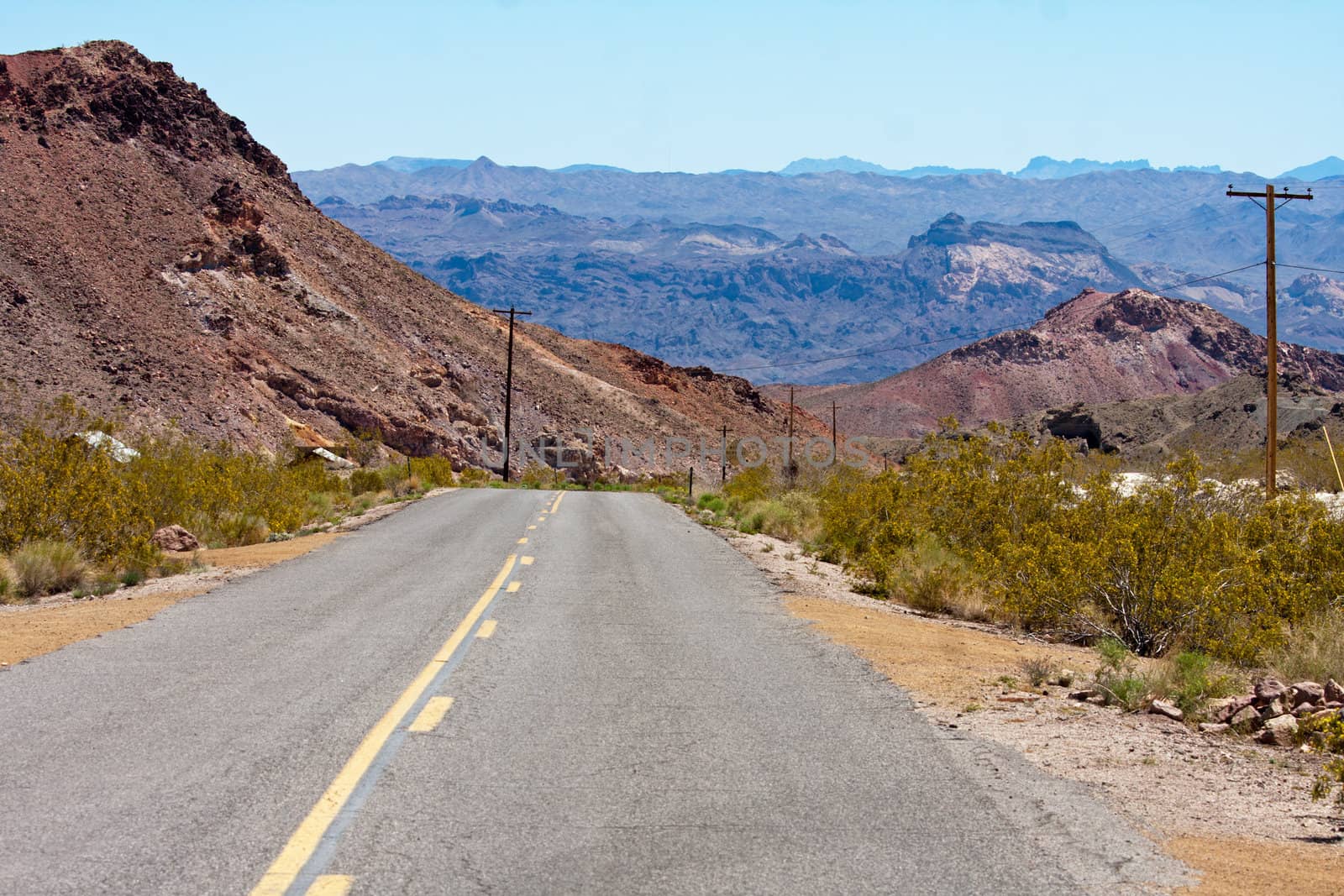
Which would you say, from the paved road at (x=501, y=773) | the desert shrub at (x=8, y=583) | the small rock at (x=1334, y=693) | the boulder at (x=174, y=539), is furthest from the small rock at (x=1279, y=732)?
the boulder at (x=174, y=539)

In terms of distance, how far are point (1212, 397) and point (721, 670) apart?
102534 mm

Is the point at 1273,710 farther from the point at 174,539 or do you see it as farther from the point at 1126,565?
the point at 174,539

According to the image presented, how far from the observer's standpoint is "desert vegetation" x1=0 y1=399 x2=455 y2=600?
15180mm

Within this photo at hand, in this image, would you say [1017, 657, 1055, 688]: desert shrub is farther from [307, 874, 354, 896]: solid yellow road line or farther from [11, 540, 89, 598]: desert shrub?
[11, 540, 89, 598]: desert shrub

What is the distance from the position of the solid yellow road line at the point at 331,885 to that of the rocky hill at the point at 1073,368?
149 m

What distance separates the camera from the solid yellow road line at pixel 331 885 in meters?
4.77

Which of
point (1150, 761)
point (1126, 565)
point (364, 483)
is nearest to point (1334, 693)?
point (1150, 761)

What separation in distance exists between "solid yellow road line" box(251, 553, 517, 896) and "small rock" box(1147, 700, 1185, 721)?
5326mm

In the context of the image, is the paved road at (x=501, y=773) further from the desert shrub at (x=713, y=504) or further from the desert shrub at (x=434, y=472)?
the desert shrub at (x=434, y=472)

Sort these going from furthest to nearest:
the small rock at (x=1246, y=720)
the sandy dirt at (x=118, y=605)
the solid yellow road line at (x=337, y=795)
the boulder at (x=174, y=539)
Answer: the boulder at (x=174, y=539) → the sandy dirt at (x=118, y=605) → the small rock at (x=1246, y=720) → the solid yellow road line at (x=337, y=795)

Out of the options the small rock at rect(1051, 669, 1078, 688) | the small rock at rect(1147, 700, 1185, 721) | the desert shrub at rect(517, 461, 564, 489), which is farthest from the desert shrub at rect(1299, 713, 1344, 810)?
the desert shrub at rect(517, 461, 564, 489)

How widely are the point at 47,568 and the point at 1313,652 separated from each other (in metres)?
13.7

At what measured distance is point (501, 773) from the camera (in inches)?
254

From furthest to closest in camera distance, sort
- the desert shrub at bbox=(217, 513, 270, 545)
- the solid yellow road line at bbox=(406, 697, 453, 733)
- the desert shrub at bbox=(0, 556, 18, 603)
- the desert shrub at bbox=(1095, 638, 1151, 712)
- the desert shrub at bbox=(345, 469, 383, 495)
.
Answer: the desert shrub at bbox=(345, 469, 383, 495), the desert shrub at bbox=(217, 513, 270, 545), the desert shrub at bbox=(0, 556, 18, 603), the desert shrub at bbox=(1095, 638, 1151, 712), the solid yellow road line at bbox=(406, 697, 453, 733)
